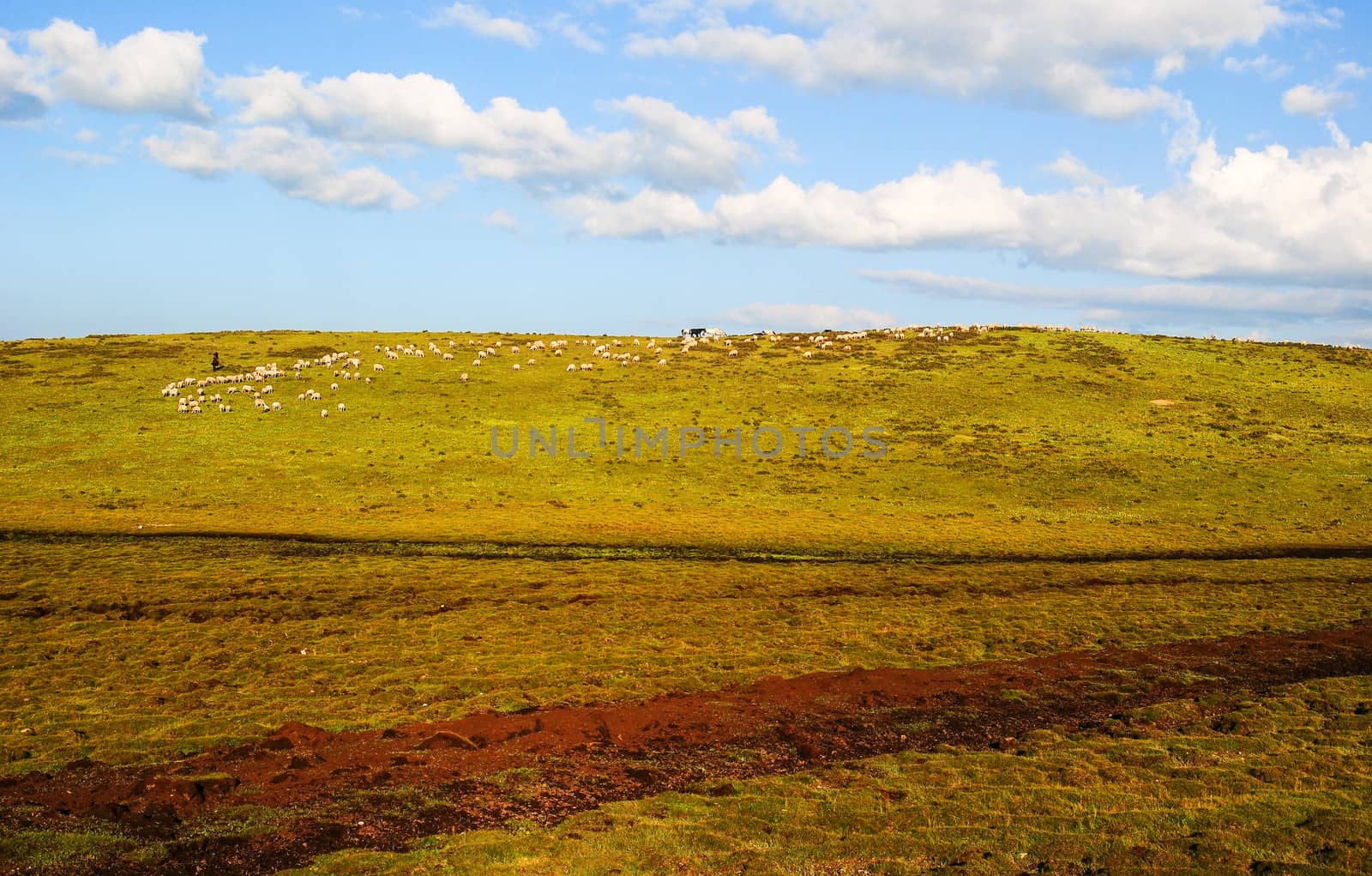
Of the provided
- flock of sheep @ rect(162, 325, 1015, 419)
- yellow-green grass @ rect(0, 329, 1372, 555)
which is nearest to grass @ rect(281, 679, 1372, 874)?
yellow-green grass @ rect(0, 329, 1372, 555)

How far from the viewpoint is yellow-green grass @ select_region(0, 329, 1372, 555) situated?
48031 mm

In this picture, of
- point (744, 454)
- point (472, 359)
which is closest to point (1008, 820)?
point (744, 454)

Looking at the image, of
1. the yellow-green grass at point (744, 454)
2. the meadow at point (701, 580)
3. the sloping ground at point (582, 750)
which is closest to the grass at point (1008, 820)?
the meadow at point (701, 580)

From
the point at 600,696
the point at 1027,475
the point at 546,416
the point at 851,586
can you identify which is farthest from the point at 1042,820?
the point at 546,416

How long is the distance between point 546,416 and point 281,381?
27.9 meters

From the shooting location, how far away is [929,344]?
105938 mm

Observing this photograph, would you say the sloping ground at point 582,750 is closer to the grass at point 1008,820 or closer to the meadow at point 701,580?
the meadow at point 701,580

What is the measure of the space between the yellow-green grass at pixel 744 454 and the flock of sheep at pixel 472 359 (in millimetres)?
1414

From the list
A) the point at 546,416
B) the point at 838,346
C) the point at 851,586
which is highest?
the point at 838,346

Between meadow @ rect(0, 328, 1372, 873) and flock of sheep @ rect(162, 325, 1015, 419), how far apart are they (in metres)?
1.74

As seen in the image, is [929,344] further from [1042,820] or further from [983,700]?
[1042,820]

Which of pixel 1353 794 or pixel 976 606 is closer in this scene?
pixel 1353 794

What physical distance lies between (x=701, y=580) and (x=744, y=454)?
31.4 meters

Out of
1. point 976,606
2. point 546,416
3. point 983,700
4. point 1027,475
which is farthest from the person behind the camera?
point 546,416
